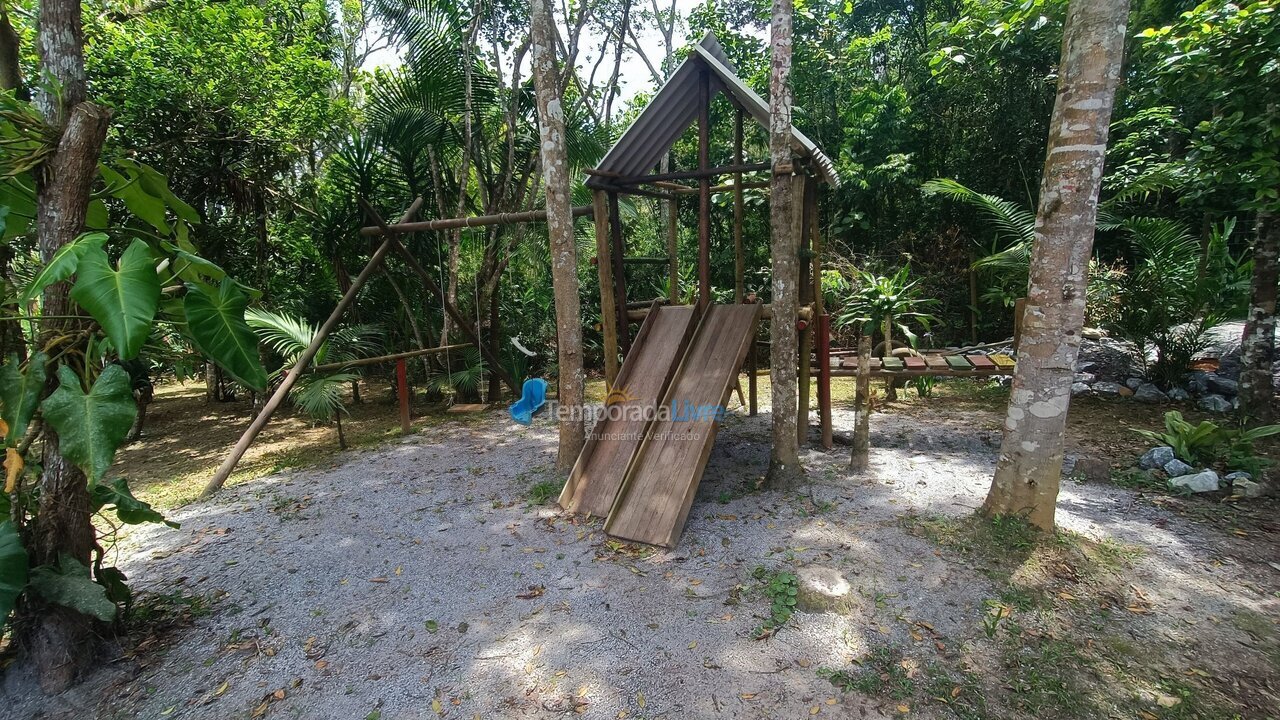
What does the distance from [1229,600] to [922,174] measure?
9.61 metres

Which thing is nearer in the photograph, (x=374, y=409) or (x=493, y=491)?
(x=493, y=491)

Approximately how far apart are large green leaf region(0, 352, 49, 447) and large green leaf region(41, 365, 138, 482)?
2.2 inches

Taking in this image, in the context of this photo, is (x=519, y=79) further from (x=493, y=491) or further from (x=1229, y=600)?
(x=1229, y=600)

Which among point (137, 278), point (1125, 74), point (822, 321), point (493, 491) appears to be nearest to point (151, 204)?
point (137, 278)

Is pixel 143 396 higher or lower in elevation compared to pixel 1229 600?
higher

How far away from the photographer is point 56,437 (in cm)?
228

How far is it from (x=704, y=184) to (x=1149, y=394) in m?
5.60

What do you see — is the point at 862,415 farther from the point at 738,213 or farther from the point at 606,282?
the point at 606,282

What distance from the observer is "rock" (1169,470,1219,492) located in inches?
142

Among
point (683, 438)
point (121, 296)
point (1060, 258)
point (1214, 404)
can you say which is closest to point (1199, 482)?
point (1060, 258)

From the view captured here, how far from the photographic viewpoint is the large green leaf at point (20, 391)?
1990 mm

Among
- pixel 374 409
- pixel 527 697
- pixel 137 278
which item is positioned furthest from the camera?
pixel 374 409

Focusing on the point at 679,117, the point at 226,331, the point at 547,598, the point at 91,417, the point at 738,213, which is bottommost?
the point at 547,598

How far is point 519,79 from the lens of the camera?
24.8 ft
